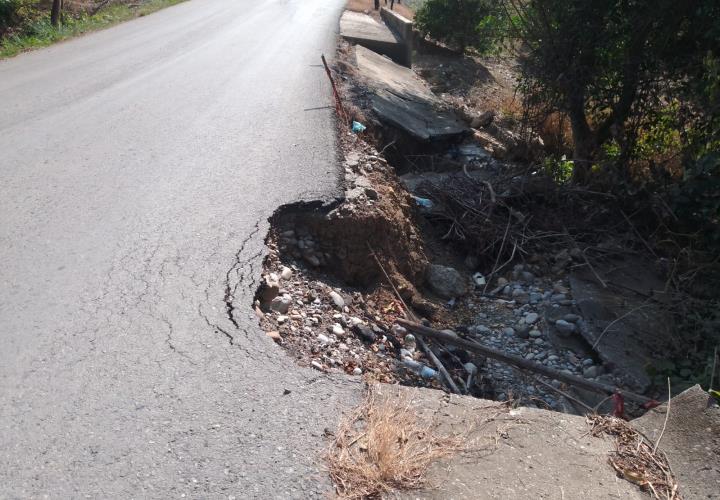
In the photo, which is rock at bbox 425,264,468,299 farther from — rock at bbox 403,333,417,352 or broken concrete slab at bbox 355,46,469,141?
broken concrete slab at bbox 355,46,469,141

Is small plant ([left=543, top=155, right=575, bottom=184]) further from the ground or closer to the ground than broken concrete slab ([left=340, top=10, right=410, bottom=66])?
closer to the ground

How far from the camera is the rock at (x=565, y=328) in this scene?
6195mm

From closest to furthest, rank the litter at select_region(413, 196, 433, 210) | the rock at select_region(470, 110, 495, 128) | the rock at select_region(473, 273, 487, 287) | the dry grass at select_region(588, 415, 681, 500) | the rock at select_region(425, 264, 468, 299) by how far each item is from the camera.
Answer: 1. the dry grass at select_region(588, 415, 681, 500)
2. the rock at select_region(425, 264, 468, 299)
3. the rock at select_region(473, 273, 487, 287)
4. the litter at select_region(413, 196, 433, 210)
5. the rock at select_region(470, 110, 495, 128)

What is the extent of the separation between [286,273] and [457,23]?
1480cm

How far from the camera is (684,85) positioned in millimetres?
7520

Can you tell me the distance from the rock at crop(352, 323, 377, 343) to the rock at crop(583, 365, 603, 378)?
6.91 feet

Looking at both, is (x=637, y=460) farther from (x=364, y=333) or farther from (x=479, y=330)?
(x=479, y=330)

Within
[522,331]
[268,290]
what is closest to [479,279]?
[522,331]

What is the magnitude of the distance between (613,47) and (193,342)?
6.90m

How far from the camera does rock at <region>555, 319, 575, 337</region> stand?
6.20 m

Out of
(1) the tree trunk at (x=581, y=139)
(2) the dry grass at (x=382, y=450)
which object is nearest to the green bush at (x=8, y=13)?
(1) the tree trunk at (x=581, y=139)

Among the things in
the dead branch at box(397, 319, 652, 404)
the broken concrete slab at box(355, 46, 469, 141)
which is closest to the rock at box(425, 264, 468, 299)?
the dead branch at box(397, 319, 652, 404)

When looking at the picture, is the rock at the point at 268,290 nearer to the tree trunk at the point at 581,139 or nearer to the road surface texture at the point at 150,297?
the road surface texture at the point at 150,297

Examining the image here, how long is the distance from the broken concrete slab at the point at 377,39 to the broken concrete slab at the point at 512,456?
46.1 ft
